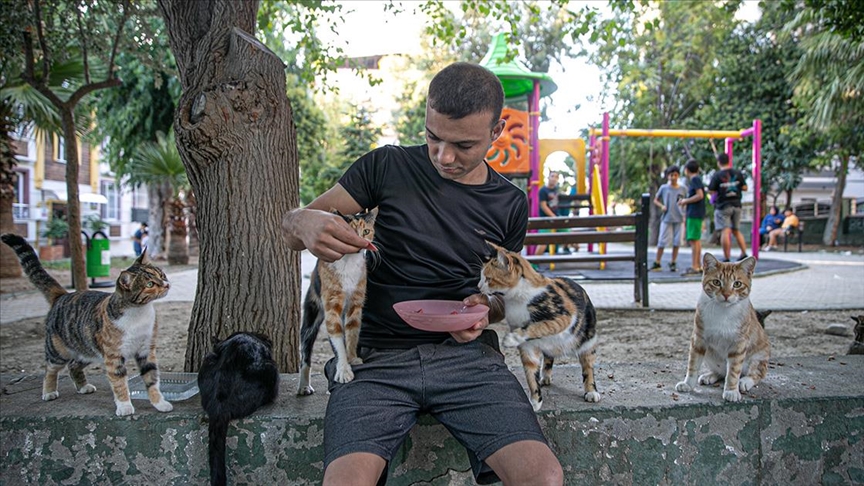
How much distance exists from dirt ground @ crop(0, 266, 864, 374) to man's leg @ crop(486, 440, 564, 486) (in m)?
2.90

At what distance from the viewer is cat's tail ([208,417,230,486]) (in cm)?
232

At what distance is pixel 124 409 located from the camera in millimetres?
2559

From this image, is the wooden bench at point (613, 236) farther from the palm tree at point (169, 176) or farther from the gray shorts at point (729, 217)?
the palm tree at point (169, 176)

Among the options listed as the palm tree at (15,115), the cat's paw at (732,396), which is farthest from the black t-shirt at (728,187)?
the palm tree at (15,115)

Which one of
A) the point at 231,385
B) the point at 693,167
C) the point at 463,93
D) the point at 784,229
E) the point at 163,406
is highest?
the point at 693,167

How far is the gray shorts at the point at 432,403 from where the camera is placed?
2.01m

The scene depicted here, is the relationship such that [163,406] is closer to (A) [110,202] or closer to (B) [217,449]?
(B) [217,449]

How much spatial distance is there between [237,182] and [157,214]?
54.5 feet

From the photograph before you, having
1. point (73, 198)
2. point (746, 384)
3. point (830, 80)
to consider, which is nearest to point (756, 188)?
point (830, 80)

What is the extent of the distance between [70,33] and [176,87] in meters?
9.25

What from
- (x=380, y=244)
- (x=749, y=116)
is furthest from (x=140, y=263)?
(x=749, y=116)

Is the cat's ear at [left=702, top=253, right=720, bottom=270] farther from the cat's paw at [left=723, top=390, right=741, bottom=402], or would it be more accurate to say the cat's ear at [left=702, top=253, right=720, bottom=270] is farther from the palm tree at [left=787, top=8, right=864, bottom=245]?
the palm tree at [left=787, top=8, right=864, bottom=245]

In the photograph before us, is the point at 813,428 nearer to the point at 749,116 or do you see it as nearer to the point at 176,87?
the point at 176,87

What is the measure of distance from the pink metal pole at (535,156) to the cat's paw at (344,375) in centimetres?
1005
